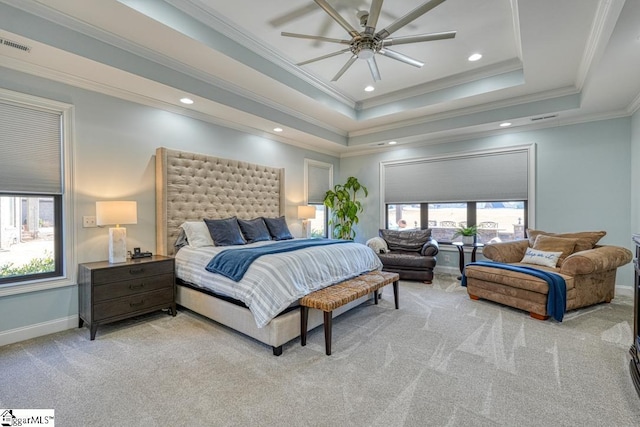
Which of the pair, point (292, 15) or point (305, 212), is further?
point (305, 212)

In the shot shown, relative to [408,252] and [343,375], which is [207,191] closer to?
[343,375]

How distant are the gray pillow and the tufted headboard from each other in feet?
7.31

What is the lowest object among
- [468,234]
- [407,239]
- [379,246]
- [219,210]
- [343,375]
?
[343,375]

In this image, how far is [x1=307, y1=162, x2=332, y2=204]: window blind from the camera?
630cm

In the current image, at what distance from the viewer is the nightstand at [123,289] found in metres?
2.86

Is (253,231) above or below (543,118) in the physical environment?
below

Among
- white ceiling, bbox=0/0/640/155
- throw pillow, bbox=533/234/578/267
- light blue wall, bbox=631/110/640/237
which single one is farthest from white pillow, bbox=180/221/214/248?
light blue wall, bbox=631/110/640/237

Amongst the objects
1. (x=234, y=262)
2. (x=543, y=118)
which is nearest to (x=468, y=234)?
(x=543, y=118)

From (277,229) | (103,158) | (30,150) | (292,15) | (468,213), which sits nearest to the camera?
(30,150)

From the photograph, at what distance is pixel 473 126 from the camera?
487cm

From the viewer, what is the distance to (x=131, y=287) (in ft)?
10.1

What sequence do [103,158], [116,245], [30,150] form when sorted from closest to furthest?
[30,150], [116,245], [103,158]

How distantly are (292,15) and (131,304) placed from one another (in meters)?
3.50

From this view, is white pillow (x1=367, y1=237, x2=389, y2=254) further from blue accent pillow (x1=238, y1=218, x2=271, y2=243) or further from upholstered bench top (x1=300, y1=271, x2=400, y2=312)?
blue accent pillow (x1=238, y1=218, x2=271, y2=243)
